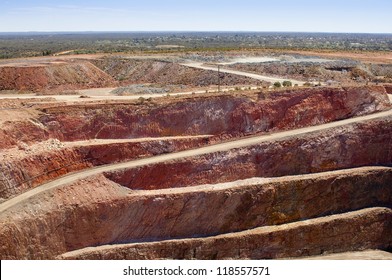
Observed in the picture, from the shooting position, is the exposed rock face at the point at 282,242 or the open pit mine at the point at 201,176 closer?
the open pit mine at the point at 201,176

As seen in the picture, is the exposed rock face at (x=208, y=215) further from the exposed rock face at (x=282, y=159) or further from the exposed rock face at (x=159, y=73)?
the exposed rock face at (x=159, y=73)

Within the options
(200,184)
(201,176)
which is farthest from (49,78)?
(200,184)

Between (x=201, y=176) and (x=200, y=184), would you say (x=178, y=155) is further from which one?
(x=200, y=184)

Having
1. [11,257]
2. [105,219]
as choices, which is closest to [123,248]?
[105,219]

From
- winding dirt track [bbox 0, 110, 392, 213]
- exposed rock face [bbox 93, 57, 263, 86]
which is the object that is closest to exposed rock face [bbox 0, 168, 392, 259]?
winding dirt track [bbox 0, 110, 392, 213]

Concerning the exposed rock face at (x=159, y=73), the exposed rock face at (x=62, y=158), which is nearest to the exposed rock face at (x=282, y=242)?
the exposed rock face at (x=62, y=158)
